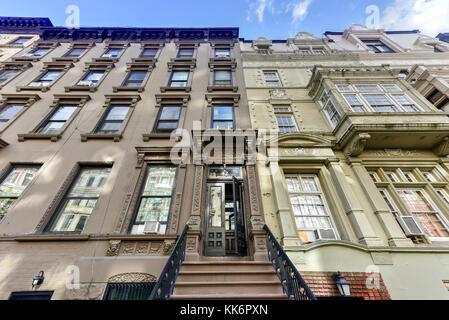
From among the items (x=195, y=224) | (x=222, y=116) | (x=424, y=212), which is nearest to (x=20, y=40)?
(x=222, y=116)

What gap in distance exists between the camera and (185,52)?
14344 mm

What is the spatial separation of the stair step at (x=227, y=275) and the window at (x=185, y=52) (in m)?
14.0

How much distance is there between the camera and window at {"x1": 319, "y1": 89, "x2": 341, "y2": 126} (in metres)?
8.70

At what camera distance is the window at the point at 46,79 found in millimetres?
10842

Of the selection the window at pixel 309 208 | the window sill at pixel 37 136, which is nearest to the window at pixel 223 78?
the window at pixel 309 208

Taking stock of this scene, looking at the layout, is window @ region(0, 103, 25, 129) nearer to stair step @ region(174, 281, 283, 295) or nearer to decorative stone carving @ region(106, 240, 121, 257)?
decorative stone carving @ region(106, 240, 121, 257)

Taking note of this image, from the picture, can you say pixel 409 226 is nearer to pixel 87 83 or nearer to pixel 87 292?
pixel 87 292

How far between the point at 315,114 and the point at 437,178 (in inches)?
207

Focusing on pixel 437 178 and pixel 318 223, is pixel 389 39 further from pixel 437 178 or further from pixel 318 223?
pixel 318 223

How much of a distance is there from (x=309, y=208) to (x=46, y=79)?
52.1 ft

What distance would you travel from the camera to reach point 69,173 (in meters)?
6.82

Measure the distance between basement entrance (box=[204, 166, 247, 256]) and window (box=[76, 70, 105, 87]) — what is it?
29.8 feet

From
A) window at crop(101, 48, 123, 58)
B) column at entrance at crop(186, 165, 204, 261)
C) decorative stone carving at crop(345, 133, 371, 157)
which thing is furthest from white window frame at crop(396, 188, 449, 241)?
window at crop(101, 48, 123, 58)

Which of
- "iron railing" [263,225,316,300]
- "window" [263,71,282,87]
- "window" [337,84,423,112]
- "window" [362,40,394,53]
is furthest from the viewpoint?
"window" [362,40,394,53]
